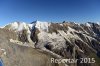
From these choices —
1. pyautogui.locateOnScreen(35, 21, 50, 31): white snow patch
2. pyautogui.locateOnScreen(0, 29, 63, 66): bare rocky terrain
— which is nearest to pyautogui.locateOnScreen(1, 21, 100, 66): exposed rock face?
pyautogui.locateOnScreen(35, 21, 50, 31): white snow patch

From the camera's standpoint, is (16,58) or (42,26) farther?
(42,26)

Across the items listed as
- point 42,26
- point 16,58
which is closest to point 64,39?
point 42,26

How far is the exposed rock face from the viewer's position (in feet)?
249

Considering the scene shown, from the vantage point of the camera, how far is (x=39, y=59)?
4678 cm

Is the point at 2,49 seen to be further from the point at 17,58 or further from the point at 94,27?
the point at 94,27

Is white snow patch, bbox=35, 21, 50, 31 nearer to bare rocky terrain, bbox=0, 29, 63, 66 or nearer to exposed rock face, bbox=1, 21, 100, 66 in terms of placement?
exposed rock face, bbox=1, 21, 100, 66

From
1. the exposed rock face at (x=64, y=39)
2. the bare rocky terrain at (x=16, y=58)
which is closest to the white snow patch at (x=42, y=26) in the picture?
the exposed rock face at (x=64, y=39)

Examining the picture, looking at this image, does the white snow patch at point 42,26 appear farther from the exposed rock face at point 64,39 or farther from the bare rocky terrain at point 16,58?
the bare rocky terrain at point 16,58

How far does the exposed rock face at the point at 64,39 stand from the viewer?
75.8 m

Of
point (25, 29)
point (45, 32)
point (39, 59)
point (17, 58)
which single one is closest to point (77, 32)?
point (45, 32)

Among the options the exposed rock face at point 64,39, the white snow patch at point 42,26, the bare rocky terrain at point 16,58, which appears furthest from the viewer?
the white snow patch at point 42,26

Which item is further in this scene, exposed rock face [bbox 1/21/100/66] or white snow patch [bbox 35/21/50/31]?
white snow patch [bbox 35/21/50/31]

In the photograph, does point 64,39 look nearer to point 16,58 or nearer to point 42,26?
point 42,26

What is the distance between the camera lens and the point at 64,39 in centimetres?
8362
